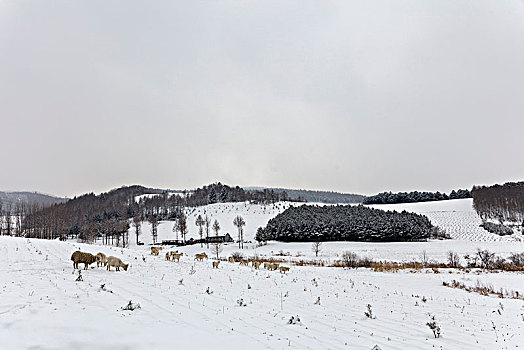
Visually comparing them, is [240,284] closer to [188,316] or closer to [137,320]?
[188,316]

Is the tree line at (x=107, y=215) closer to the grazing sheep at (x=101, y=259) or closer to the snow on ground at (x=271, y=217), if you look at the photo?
the snow on ground at (x=271, y=217)

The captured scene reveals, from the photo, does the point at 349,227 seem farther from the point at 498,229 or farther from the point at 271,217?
the point at 271,217

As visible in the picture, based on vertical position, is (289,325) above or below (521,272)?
above

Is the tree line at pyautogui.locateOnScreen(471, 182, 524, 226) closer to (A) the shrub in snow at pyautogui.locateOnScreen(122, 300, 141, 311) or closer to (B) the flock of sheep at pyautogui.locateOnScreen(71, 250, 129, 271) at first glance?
(B) the flock of sheep at pyautogui.locateOnScreen(71, 250, 129, 271)

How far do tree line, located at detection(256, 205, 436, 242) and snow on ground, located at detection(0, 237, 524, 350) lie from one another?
49584mm

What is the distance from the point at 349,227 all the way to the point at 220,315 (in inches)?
2258

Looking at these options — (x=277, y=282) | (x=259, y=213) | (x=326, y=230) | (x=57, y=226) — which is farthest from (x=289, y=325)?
(x=259, y=213)

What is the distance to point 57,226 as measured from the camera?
71375 millimetres

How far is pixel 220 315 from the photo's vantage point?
7.92 metres

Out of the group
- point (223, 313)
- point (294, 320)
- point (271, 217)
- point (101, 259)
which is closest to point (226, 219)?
point (271, 217)

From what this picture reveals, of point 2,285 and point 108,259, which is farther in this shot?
point 108,259

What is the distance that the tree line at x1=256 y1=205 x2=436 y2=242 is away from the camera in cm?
6081

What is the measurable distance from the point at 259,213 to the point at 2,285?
100029mm

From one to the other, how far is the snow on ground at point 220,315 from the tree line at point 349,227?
4958cm
